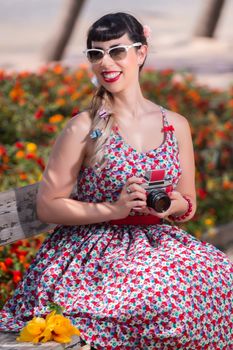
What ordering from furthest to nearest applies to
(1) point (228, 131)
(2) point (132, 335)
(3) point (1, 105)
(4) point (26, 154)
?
(1) point (228, 131) < (3) point (1, 105) < (4) point (26, 154) < (2) point (132, 335)

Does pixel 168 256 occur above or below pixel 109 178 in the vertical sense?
below

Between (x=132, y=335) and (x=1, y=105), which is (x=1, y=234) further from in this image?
(x=1, y=105)

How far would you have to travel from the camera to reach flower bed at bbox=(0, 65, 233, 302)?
18.5ft

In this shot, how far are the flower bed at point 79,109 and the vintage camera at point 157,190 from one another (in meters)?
1.65

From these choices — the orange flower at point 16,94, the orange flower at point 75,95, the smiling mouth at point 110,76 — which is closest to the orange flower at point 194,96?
the orange flower at point 75,95

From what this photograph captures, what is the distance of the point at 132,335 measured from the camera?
2.99 meters

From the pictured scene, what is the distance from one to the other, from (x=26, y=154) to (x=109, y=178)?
7.61ft

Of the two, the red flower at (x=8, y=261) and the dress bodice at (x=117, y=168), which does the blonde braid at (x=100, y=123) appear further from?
the red flower at (x=8, y=261)

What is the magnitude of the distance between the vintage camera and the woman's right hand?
0.03 metres

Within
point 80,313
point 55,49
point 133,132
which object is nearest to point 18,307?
point 80,313

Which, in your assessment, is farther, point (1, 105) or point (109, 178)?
point (1, 105)

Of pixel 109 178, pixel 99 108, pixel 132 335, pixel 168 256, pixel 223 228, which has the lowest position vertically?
pixel 223 228

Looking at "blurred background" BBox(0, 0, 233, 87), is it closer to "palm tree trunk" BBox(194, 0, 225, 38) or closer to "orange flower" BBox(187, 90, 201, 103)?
"palm tree trunk" BBox(194, 0, 225, 38)

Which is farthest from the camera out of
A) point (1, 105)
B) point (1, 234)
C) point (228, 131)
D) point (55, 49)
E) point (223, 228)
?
point (55, 49)
